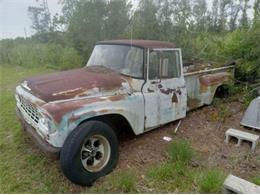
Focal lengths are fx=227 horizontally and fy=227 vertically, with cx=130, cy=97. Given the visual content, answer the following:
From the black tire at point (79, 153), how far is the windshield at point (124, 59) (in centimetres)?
103

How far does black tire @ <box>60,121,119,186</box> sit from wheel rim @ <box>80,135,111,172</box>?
0.07 m

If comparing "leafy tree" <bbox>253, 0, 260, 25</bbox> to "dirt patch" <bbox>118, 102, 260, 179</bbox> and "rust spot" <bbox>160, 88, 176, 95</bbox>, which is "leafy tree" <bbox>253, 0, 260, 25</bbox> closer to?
"dirt patch" <bbox>118, 102, 260, 179</bbox>

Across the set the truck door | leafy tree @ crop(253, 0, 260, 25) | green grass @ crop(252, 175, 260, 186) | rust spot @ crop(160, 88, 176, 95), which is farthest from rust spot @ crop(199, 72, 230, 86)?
green grass @ crop(252, 175, 260, 186)

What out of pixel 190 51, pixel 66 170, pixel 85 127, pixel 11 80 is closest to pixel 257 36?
pixel 190 51

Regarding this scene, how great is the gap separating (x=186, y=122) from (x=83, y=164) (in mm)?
2600

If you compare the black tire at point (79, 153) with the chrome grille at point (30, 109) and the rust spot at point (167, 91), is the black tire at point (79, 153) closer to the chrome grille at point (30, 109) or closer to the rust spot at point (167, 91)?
the chrome grille at point (30, 109)

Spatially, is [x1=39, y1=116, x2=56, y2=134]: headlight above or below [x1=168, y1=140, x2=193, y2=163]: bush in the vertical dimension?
above

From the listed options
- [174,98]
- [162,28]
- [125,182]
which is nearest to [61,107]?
[125,182]

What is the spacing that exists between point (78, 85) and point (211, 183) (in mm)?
2073

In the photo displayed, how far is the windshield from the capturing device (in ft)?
11.6

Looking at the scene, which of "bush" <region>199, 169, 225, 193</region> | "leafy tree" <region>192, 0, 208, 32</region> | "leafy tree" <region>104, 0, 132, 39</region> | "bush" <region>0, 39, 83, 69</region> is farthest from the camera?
"bush" <region>0, 39, 83, 69</region>

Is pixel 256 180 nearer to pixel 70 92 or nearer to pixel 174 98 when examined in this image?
pixel 174 98

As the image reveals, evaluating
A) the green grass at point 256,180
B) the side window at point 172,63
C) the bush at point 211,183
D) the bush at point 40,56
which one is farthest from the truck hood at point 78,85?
the bush at point 40,56

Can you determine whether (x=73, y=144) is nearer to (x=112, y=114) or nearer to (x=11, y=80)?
(x=112, y=114)
